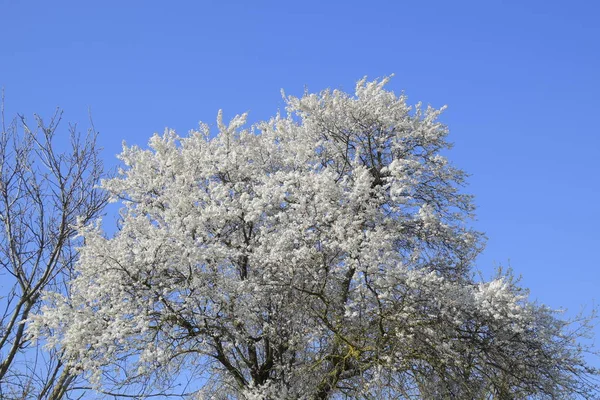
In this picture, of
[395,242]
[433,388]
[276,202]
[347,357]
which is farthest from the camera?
[395,242]

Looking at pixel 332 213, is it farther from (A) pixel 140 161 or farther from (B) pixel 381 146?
(A) pixel 140 161

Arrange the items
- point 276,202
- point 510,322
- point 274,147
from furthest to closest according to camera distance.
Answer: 1. point 274,147
2. point 276,202
3. point 510,322

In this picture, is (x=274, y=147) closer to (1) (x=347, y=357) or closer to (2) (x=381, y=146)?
(2) (x=381, y=146)

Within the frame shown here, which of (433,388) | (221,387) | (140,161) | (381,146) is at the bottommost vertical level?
(433,388)

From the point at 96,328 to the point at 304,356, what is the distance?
3.96 m

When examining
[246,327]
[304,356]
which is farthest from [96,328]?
[304,356]

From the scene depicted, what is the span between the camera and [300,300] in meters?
12.1

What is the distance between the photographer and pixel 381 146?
1541 centimetres

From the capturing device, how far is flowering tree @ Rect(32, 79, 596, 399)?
11.6 metres

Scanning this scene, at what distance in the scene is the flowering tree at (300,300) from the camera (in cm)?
1165

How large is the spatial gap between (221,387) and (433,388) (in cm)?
597

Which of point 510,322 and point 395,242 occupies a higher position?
point 395,242

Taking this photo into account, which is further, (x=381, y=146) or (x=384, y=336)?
(x=381, y=146)

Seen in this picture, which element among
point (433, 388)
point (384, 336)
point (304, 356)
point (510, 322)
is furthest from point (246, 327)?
point (510, 322)
